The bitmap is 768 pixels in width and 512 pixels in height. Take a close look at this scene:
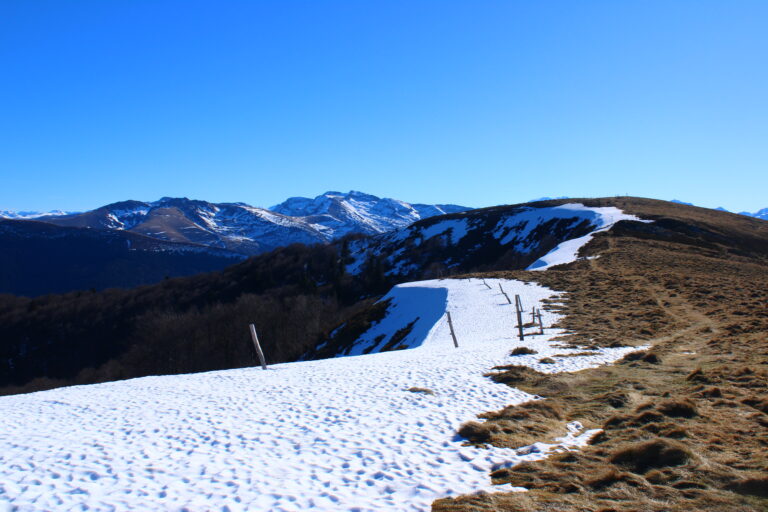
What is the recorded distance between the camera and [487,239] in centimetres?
11025

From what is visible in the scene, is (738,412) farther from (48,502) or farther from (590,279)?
(590,279)

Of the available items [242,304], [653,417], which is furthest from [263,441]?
[242,304]

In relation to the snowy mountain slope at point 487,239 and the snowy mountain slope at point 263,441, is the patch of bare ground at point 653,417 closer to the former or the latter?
the snowy mountain slope at point 263,441

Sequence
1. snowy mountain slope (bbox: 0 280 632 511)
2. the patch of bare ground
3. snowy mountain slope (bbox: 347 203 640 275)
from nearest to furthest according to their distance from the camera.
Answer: the patch of bare ground < snowy mountain slope (bbox: 0 280 632 511) < snowy mountain slope (bbox: 347 203 640 275)

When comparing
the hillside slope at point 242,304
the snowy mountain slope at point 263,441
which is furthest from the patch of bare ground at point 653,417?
the hillside slope at point 242,304

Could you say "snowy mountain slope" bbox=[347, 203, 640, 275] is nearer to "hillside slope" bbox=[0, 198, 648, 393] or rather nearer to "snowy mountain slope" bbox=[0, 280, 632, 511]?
"hillside slope" bbox=[0, 198, 648, 393]

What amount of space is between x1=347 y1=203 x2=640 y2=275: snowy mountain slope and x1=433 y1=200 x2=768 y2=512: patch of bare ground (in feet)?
115

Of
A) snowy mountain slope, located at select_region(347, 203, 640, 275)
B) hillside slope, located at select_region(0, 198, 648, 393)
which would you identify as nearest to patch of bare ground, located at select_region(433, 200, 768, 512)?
snowy mountain slope, located at select_region(347, 203, 640, 275)

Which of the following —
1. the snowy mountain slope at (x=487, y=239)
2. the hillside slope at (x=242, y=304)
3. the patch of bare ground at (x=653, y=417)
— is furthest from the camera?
the hillside slope at (x=242, y=304)

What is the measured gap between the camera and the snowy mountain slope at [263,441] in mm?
7590

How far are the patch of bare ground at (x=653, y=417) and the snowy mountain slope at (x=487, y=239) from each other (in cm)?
3498

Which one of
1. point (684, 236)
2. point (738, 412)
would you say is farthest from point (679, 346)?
point (684, 236)

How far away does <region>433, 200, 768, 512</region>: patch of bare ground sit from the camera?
674 cm

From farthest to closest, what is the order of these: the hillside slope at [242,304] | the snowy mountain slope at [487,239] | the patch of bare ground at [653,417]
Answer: the hillside slope at [242,304] < the snowy mountain slope at [487,239] < the patch of bare ground at [653,417]
